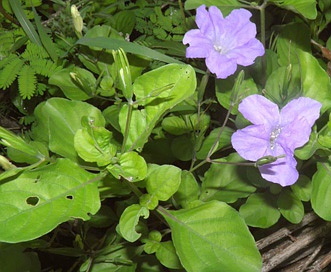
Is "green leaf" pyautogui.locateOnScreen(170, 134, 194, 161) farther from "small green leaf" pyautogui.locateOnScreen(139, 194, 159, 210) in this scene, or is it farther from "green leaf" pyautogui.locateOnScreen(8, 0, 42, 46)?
"green leaf" pyautogui.locateOnScreen(8, 0, 42, 46)

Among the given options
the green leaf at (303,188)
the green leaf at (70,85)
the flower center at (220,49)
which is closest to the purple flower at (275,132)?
the green leaf at (303,188)

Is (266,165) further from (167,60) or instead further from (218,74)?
Result: (167,60)

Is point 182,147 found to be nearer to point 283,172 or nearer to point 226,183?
point 226,183

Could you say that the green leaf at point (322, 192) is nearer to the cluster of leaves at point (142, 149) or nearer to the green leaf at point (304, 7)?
the cluster of leaves at point (142, 149)

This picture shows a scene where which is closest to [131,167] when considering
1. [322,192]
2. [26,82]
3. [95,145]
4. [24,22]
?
[95,145]

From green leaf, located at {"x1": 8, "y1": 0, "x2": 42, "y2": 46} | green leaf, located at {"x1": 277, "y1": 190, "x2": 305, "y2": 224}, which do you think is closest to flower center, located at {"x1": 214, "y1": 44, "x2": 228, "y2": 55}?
green leaf, located at {"x1": 277, "y1": 190, "x2": 305, "y2": 224}

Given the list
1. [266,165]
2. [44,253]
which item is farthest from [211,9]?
[44,253]
